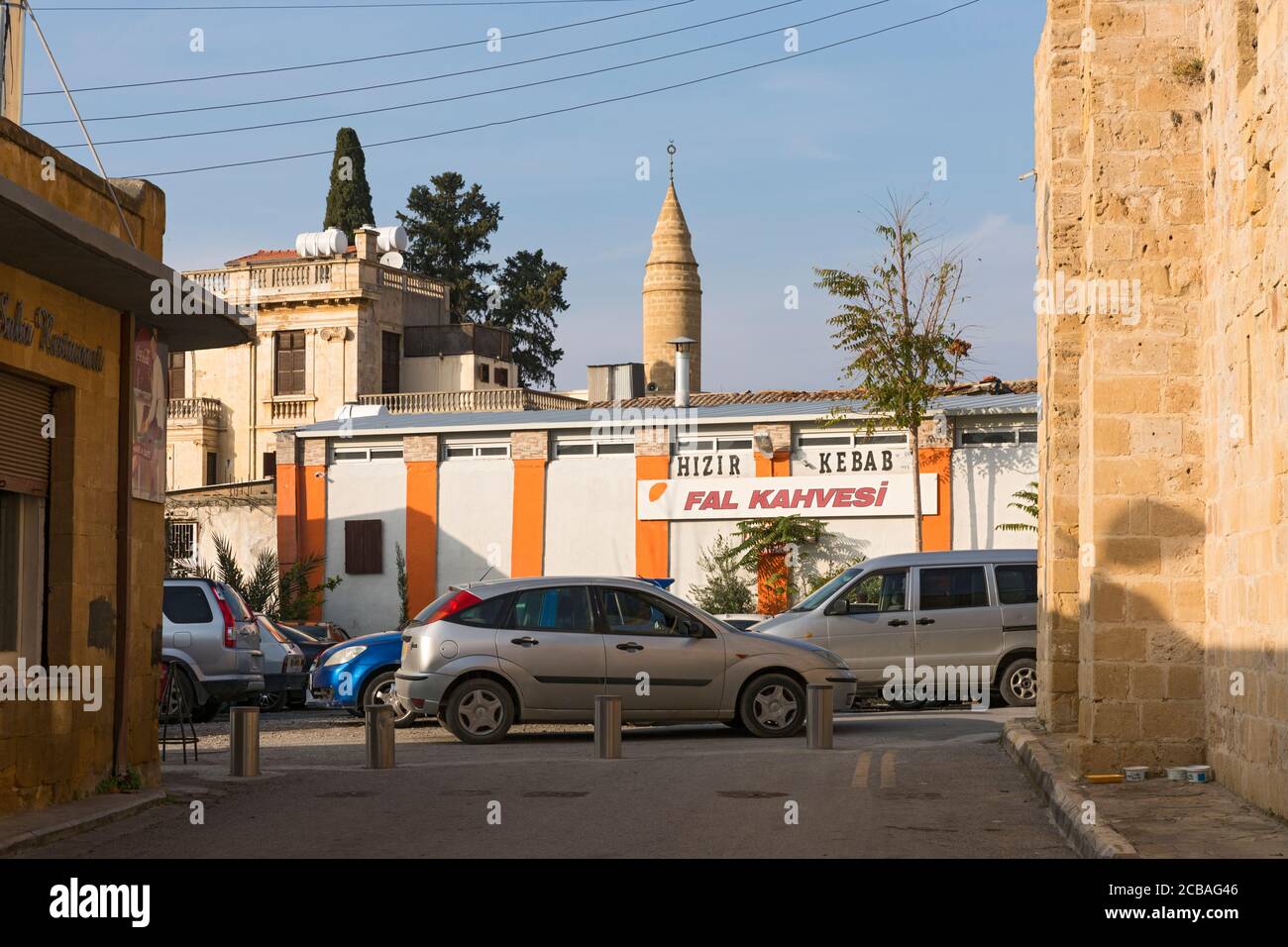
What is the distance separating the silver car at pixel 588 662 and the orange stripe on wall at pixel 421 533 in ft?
70.0

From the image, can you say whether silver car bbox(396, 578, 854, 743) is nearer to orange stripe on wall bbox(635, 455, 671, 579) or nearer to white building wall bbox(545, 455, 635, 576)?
orange stripe on wall bbox(635, 455, 671, 579)

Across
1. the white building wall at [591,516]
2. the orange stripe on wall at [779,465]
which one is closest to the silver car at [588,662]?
the orange stripe on wall at [779,465]

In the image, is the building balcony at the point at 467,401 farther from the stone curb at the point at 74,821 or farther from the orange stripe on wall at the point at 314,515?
the stone curb at the point at 74,821

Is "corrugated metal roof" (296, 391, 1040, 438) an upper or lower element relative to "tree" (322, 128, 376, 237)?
lower

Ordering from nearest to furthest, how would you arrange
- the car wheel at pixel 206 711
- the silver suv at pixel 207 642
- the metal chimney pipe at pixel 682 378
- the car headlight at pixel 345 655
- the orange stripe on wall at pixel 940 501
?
the car headlight at pixel 345 655 < the silver suv at pixel 207 642 < the car wheel at pixel 206 711 < the orange stripe on wall at pixel 940 501 < the metal chimney pipe at pixel 682 378

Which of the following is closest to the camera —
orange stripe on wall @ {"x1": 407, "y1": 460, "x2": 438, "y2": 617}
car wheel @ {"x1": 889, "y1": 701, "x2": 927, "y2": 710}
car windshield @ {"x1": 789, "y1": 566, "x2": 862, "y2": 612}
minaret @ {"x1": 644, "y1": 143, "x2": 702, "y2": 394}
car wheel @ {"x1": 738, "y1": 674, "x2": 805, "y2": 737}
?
car wheel @ {"x1": 738, "y1": 674, "x2": 805, "y2": 737}

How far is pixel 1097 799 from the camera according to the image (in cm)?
1088

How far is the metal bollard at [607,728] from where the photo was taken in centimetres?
1508

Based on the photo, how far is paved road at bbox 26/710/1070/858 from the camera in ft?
32.7

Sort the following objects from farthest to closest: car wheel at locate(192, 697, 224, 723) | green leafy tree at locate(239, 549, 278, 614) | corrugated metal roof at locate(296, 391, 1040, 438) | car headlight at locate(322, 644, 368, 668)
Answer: green leafy tree at locate(239, 549, 278, 614) < corrugated metal roof at locate(296, 391, 1040, 438) < car wheel at locate(192, 697, 224, 723) < car headlight at locate(322, 644, 368, 668)

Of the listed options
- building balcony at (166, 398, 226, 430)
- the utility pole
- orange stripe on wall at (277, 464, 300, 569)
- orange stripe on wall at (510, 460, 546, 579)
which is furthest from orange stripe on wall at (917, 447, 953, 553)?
building balcony at (166, 398, 226, 430)

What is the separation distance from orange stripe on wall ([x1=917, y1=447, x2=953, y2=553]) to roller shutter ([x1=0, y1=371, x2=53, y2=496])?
25232 mm

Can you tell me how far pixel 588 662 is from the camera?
55.2ft
